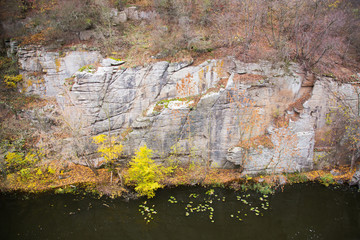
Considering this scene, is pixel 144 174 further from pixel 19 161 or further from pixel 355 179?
pixel 355 179

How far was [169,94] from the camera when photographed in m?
14.0

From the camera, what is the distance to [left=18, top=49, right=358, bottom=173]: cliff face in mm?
13273

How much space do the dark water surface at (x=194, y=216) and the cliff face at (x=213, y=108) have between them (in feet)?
7.53

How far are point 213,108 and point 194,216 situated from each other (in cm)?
633

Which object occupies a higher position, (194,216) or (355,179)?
(355,179)

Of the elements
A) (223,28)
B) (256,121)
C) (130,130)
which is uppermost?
(223,28)

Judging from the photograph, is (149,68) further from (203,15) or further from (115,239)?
(115,239)

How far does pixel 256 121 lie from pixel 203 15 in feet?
29.0

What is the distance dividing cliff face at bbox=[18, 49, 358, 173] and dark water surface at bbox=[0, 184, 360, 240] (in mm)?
2295

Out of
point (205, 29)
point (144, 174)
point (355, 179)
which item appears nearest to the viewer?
point (144, 174)

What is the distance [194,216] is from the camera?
11.1m

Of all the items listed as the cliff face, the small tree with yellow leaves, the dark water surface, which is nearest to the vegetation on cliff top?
the cliff face

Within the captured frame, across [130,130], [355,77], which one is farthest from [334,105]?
[130,130]

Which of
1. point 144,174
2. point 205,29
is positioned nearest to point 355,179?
point 144,174
